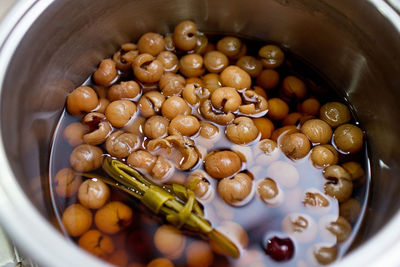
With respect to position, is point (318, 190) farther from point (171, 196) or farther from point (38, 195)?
point (38, 195)

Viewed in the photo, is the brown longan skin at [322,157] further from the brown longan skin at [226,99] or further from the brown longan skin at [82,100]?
the brown longan skin at [82,100]

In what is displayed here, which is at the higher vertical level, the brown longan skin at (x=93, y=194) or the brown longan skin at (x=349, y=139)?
the brown longan skin at (x=349, y=139)

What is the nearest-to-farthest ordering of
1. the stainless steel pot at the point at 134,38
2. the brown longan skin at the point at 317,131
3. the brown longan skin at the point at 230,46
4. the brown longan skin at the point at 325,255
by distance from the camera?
the stainless steel pot at the point at 134,38 → the brown longan skin at the point at 325,255 → the brown longan skin at the point at 317,131 → the brown longan skin at the point at 230,46

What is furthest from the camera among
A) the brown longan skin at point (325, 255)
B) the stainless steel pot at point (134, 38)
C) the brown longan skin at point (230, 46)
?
the brown longan skin at point (230, 46)

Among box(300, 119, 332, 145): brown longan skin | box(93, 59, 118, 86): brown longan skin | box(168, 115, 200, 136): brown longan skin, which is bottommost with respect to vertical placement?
box(93, 59, 118, 86): brown longan skin

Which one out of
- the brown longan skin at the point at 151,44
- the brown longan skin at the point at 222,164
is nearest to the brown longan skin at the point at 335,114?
the brown longan skin at the point at 222,164

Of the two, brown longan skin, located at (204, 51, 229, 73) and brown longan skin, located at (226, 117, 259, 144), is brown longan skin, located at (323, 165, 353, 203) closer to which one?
brown longan skin, located at (226, 117, 259, 144)

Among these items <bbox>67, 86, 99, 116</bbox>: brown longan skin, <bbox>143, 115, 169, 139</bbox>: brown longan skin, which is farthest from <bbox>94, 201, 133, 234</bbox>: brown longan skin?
<bbox>67, 86, 99, 116</bbox>: brown longan skin

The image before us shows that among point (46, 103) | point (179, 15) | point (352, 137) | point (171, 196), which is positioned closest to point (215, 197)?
point (171, 196)
